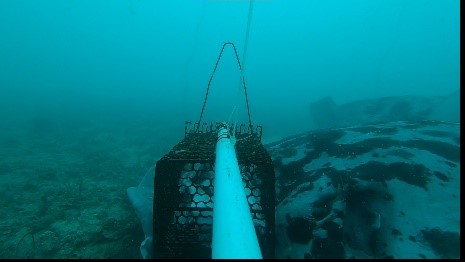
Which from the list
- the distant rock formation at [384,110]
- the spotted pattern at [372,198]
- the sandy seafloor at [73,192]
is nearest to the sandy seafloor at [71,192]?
the sandy seafloor at [73,192]

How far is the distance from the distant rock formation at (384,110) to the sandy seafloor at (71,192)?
495 inches

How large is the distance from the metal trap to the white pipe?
1.15m

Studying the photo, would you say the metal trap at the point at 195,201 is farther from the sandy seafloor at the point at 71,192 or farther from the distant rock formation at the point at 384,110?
the distant rock formation at the point at 384,110

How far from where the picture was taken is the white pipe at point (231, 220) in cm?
170

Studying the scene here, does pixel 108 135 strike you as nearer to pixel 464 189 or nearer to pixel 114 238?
pixel 114 238

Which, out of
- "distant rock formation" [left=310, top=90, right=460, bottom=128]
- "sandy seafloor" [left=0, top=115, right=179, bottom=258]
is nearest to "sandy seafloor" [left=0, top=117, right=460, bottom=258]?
"sandy seafloor" [left=0, top=115, right=179, bottom=258]

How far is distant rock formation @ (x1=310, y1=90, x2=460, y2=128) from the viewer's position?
821 inches

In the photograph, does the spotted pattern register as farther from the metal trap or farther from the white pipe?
the white pipe

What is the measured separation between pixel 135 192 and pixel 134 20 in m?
185

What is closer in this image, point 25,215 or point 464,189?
point 464,189

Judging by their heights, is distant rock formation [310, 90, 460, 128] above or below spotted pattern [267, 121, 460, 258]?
above

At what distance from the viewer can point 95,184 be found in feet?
32.4

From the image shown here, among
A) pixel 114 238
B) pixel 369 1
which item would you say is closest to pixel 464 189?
pixel 114 238

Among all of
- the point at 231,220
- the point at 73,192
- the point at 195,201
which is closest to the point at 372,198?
the point at 195,201
